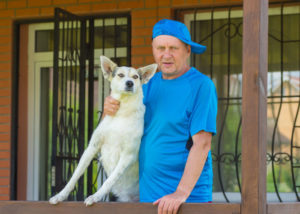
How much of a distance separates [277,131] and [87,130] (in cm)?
206

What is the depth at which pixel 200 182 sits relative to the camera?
3.04 metres

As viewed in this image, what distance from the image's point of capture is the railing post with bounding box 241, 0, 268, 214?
2945 mm

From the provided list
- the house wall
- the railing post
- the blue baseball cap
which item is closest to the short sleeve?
the railing post

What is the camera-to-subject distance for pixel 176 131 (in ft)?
9.96

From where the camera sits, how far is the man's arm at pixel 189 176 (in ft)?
9.47

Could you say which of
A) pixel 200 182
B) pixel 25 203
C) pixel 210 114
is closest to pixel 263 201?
pixel 200 182

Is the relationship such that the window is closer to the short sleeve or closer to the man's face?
the man's face

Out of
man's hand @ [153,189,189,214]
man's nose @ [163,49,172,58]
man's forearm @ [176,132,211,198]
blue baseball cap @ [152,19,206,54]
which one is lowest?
man's hand @ [153,189,189,214]

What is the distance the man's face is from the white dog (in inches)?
8.9

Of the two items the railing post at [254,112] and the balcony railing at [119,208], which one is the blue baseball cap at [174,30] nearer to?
the railing post at [254,112]

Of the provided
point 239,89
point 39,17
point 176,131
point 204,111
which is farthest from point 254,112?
point 39,17

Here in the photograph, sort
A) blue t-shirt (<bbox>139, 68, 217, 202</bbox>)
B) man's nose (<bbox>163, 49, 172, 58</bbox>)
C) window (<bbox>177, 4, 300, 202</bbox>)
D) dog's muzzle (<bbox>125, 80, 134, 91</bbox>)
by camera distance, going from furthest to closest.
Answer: window (<bbox>177, 4, 300, 202</bbox>) → dog's muzzle (<bbox>125, 80, 134, 91</bbox>) → man's nose (<bbox>163, 49, 172, 58</bbox>) → blue t-shirt (<bbox>139, 68, 217, 202</bbox>)

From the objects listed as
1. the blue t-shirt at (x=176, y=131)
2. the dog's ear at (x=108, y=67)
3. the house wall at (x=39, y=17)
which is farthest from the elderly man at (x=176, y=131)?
the house wall at (x=39, y=17)

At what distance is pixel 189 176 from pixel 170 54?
0.67m
